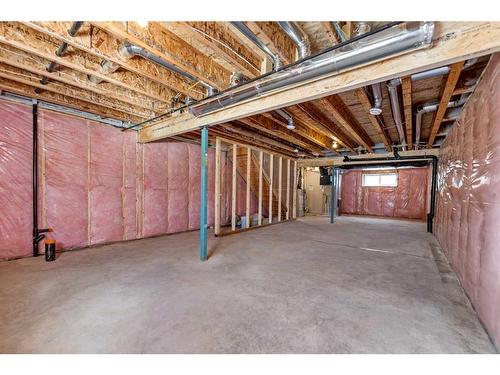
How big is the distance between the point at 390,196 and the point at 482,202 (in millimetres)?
7232

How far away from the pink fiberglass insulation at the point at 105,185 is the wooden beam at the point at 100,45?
7.01 ft

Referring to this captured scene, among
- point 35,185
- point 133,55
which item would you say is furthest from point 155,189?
point 133,55

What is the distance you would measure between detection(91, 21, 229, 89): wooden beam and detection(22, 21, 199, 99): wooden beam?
0.34 feet

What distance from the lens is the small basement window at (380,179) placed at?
8.02m

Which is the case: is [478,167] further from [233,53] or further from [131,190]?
Answer: [131,190]

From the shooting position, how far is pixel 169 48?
6.27 feet

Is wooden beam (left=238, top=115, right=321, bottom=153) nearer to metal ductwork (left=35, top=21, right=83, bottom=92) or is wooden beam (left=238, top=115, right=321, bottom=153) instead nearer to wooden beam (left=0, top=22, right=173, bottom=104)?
wooden beam (left=0, top=22, right=173, bottom=104)

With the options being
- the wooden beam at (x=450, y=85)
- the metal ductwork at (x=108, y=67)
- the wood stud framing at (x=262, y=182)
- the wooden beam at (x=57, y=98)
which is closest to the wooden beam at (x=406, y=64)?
the wooden beam at (x=450, y=85)

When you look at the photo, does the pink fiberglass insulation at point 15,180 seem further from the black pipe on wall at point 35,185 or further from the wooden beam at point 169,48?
the wooden beam at point 169,48

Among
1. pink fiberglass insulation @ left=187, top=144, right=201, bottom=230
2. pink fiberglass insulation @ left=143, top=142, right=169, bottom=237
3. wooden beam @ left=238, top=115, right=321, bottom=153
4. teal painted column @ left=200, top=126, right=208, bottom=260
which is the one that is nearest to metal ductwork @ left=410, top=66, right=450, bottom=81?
wooden beam @ left=238, top=115, right=321, bottom=153

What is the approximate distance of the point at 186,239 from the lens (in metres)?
4.32

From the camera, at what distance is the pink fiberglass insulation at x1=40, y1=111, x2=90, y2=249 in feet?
10.7

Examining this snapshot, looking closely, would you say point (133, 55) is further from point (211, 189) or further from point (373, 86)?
point (211, 189)
